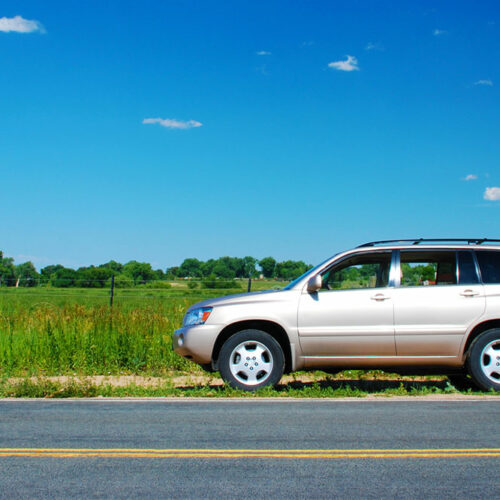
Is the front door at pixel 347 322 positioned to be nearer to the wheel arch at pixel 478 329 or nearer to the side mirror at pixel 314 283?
the side mirror at pixel 314 283

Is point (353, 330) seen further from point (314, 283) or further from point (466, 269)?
point (466, 269)

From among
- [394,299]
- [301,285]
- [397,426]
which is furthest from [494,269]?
[397,426]

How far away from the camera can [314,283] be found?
8.52 m

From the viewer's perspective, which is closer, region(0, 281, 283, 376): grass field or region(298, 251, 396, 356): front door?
region(298, 251, 396, 356): front door

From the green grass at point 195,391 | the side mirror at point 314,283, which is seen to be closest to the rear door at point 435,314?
the green grass at point 195,391

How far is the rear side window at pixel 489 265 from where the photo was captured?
29.4 feet

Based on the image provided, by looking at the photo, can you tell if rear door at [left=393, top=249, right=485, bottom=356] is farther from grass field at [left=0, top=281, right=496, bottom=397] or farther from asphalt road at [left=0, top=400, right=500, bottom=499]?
asphalt road at [left=0, top=400, right=500, bottom=499]

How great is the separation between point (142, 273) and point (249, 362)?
66012 millimetres

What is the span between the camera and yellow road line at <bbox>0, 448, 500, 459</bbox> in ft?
17.6

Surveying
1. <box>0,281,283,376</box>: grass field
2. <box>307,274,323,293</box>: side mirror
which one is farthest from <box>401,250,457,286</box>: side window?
<box>0,281,283,376</box>: grass field

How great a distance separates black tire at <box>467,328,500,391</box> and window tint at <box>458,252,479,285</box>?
727 mm

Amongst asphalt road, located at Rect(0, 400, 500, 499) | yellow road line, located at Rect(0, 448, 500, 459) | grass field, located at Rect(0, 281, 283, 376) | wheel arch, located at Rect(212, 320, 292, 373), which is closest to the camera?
asphalt road, located at Rect(0, 400, 500, 499)

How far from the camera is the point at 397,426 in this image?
655 centimetres

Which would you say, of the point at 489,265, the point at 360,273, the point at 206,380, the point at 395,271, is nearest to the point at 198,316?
the point at 206,380
